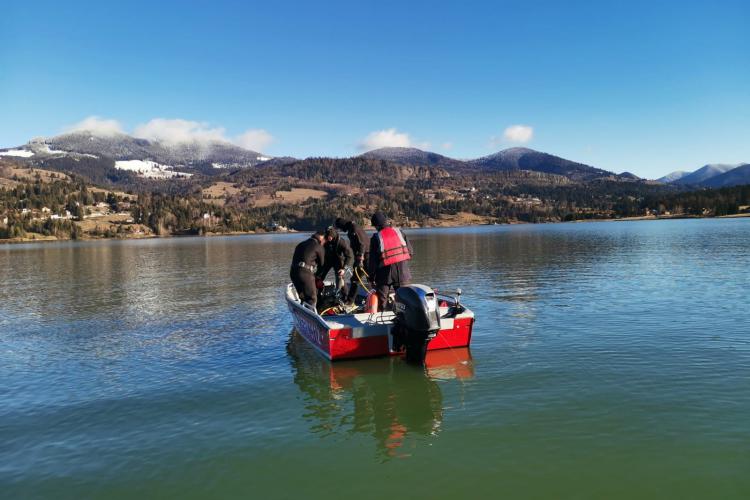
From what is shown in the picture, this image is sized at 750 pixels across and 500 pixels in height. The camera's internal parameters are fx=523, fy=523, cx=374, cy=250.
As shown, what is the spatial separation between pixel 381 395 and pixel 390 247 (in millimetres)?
4514

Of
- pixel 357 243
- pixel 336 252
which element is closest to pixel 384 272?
pixel 357 243

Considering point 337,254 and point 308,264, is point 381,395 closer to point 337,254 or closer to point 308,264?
point 308,264

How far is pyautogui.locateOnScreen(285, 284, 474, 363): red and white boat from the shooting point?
1319 cm

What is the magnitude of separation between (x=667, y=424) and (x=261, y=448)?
24.7 feet

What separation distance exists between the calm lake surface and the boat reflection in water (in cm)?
6

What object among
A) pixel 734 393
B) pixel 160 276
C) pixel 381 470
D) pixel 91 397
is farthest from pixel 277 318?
pixel 160 276

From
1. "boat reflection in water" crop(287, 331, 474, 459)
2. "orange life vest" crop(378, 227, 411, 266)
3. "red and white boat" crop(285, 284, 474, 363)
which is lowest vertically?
"boat reflection in water" crop(287, 331, 474, 459)

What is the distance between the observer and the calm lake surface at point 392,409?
8156 mm

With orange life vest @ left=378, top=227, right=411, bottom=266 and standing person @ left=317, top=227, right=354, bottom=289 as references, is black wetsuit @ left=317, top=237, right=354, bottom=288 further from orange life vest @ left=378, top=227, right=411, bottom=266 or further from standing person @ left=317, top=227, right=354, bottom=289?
orange life vest @ left=378, top=227, right=411, bottom=266

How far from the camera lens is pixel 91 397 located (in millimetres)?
13164

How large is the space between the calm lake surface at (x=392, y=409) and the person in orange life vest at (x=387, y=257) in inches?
89.0

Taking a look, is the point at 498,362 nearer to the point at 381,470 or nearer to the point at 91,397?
the point at 381,470

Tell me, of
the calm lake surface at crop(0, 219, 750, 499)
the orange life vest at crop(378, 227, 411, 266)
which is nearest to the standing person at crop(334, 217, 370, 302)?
the orange life vest at crop(378, 227, 411, 266)

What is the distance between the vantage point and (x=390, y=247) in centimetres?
1523
